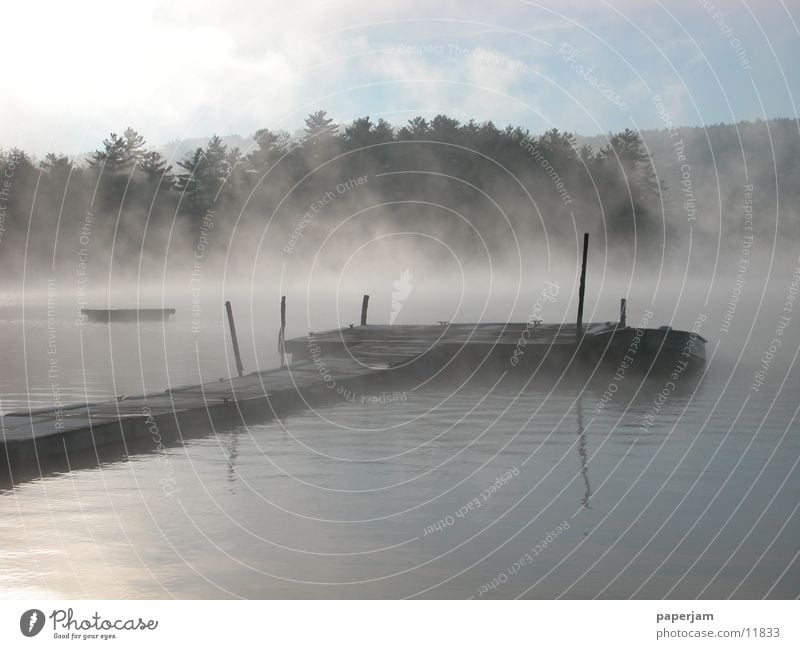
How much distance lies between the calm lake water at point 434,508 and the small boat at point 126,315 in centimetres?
5243

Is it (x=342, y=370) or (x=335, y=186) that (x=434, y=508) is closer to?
(x=342, y=370)

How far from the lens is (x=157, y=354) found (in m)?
61.8

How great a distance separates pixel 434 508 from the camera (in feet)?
74.6

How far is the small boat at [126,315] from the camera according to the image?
304 feet

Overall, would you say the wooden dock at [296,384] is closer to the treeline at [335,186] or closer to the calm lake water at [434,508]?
the calm lake water at [434,508]

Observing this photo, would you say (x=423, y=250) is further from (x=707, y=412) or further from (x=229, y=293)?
(x=707, y=412)

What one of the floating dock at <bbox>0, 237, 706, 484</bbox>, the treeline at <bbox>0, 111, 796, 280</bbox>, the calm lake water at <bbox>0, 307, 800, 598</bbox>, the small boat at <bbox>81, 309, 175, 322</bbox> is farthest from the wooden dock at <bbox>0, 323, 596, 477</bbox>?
the treeline at <bbox>0, 111, 796, 280</bbox>

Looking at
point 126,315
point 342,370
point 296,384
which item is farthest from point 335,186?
point 296,384

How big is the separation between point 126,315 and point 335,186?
167 ft

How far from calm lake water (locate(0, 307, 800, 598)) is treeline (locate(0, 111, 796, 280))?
329 feet

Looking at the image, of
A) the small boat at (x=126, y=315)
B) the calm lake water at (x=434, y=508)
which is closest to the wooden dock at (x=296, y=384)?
the calm lake water at (x=434, y=508)

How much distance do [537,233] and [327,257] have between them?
2819 centimetres

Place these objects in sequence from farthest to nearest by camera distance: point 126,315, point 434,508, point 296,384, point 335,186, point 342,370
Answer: point 335,186 → point 126,315 → point 342,370 → point 296,384 → point 434,508
